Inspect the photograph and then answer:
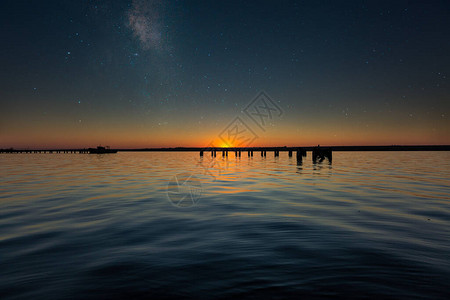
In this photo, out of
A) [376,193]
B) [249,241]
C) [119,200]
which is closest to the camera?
[249,241]

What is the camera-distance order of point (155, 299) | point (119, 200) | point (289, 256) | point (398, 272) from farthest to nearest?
point (119, 200), point (289, 256), point (398, 272), point (155, 299)

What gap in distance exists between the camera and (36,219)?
818 cm

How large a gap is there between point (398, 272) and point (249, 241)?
274cm

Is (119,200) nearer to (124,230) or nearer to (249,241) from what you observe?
(124,230)

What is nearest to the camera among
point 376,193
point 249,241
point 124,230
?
point 249,241

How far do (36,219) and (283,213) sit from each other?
7613 mm

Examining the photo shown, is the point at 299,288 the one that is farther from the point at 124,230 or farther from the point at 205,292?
the point at 124,230

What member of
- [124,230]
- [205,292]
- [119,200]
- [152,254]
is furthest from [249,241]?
[119,200]

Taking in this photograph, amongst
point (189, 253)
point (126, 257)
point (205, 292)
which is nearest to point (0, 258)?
point (126, 257)

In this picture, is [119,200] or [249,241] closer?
[249,241]

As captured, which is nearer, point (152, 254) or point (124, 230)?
point (152, 254)

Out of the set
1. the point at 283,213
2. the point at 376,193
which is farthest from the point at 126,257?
the point at 376,193

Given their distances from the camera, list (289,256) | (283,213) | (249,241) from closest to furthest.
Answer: (289,256) → (249,241) → (283,213)

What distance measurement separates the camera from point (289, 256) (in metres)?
4.95
